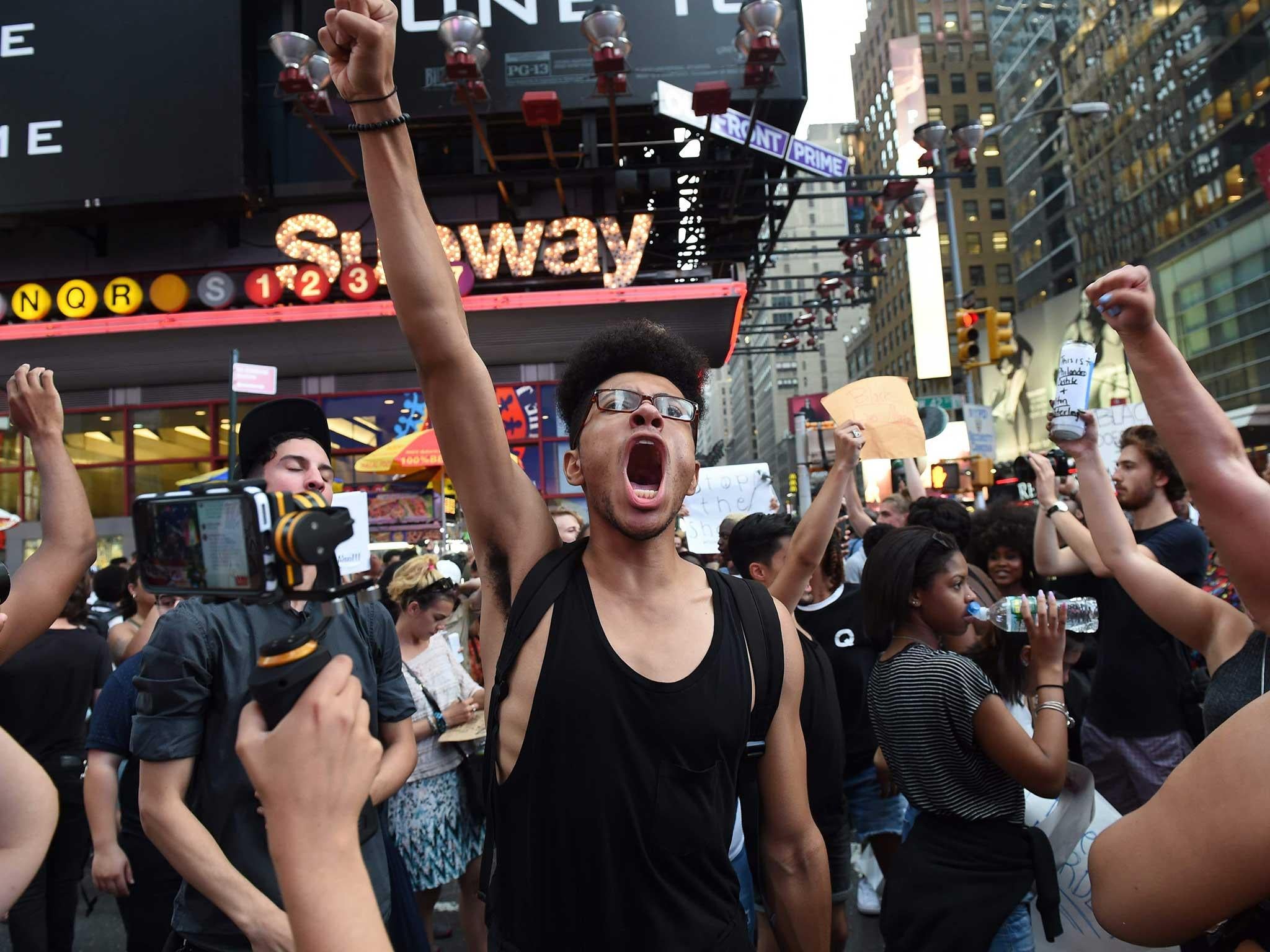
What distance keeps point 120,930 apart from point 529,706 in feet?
16.3

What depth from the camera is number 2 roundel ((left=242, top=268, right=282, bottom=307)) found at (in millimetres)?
17234

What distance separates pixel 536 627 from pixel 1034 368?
6611cm

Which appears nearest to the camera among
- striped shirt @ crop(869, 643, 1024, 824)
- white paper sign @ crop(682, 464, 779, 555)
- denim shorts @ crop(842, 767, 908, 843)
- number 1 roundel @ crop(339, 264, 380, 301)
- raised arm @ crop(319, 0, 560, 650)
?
raised arm @ crop(319, 0, 560, 650)

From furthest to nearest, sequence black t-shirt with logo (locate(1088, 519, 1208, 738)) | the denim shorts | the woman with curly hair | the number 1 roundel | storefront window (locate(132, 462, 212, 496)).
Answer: storefront window (locate(132, 462, 212, 496)), the number 1 roundel, the woman with curly hair, the denim shorts, black t-shirt with logo (locate(1088, 519, 1208, 738))

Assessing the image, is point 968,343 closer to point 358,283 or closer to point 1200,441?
point 358,283

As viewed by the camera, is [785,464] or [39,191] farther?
[785,464]

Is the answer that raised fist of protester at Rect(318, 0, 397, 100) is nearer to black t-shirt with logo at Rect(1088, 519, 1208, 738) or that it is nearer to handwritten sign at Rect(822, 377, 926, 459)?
handwritten sign at Rect(822, 377, 926, 459)

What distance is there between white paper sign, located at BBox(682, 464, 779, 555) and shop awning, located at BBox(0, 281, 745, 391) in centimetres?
1002

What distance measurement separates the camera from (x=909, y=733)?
3.01 meters

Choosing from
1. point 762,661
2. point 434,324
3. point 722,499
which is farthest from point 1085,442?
point 722,499

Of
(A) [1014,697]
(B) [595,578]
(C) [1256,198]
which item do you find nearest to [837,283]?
(A) [1014,697]

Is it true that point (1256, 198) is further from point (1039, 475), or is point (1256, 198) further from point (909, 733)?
point (909, 733)

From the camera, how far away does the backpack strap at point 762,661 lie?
220 centimetres

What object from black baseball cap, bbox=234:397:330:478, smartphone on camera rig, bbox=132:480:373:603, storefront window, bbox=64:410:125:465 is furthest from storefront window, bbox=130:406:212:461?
smartphone on camera rig, bbox=132:480:373:603
